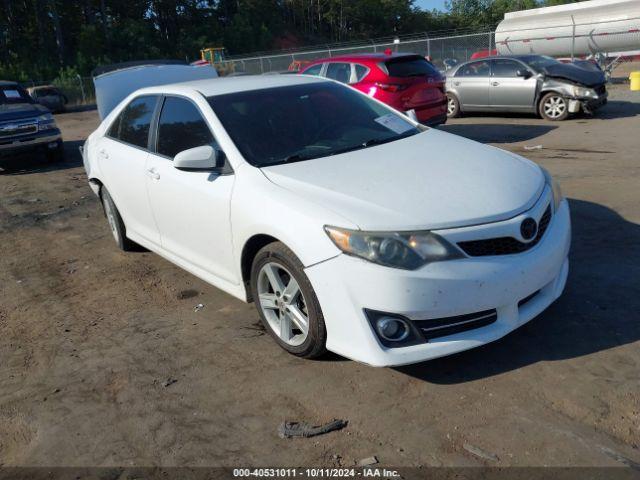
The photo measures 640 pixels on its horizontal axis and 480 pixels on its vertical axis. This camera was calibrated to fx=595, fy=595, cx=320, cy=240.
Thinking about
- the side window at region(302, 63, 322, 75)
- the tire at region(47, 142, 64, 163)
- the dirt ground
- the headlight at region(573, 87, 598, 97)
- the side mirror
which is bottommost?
the dirt ground

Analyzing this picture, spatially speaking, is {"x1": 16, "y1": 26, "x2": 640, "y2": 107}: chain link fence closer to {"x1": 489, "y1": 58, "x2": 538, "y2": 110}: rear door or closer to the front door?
{"x1": 489, "y1": 58, "x2": 538, "y2": 110}: rear door

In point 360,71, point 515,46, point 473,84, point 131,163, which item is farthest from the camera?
point 515,46

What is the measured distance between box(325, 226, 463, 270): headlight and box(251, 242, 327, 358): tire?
414mm

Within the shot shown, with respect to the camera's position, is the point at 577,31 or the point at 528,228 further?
the point at 577,31

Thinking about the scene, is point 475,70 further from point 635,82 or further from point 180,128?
point 180,128

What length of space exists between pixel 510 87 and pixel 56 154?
31.6 ft

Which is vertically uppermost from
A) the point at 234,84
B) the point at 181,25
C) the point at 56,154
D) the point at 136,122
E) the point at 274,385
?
the point at 181,25

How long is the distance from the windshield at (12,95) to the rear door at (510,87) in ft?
32.6

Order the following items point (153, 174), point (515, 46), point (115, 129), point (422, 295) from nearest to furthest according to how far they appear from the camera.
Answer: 1. point (422, 295)
2. point (153, 174)
3. point (115, 129)
4. point (515, 46)

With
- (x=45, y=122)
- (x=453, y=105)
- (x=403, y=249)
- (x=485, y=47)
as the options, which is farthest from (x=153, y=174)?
(x=485, y=47)

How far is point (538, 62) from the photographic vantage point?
42.0 ft

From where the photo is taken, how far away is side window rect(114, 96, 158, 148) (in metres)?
4.90

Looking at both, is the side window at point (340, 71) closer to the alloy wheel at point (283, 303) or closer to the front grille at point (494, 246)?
the alloy wheel at point (283, 303)

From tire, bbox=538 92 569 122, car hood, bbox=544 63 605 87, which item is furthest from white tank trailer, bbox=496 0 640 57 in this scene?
tire, bbox=538 92 569 122
